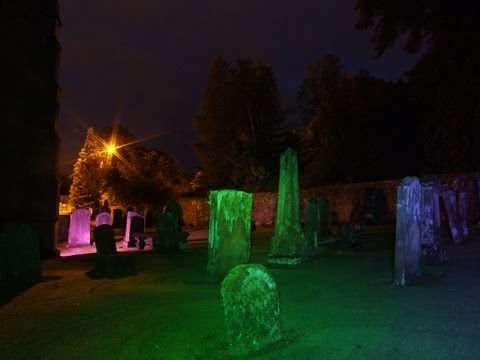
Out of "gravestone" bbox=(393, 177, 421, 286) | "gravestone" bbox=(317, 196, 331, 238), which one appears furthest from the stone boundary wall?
"gravestone" bbox=(393, 177, 421, 286)

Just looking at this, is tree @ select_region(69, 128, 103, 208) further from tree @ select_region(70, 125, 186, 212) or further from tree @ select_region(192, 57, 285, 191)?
tree @ select_region(192, 57, 285, 191)

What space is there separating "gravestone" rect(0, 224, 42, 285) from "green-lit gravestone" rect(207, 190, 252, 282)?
4.06 m

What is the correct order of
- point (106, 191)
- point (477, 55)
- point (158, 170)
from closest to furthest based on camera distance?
point (477, 55)
point (106, 191)
point (158, 170)

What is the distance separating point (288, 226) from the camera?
37.9 feet

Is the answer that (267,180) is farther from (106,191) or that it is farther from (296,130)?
(106,191)

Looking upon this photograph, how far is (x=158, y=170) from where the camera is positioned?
49.9 metres

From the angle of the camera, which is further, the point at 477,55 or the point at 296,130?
the point at 296,130

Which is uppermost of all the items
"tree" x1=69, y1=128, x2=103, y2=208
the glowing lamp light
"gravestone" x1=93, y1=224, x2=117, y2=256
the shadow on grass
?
the glowing lamp light

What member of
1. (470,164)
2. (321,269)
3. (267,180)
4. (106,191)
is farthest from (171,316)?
(106,191)

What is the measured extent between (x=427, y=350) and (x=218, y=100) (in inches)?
1862

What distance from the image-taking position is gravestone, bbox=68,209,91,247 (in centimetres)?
2231

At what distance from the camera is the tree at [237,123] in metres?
46.8

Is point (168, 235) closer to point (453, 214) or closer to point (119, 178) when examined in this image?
point (453, 214)

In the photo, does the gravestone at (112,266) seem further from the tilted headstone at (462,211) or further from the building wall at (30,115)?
the tilted headstone at (462,211)
